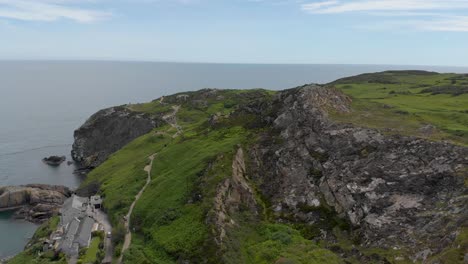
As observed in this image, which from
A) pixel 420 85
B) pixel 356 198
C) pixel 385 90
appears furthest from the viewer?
pixel 420 85

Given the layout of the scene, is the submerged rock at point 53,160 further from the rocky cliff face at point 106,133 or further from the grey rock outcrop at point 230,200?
the grey rock outcrop at point 230,200

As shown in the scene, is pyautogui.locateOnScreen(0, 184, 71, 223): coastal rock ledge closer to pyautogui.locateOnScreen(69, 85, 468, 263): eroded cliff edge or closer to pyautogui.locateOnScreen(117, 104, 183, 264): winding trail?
pyautogui.locateOnScreen(117, 104, 183, 264): winding trail

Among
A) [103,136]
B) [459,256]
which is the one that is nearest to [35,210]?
[103,136]

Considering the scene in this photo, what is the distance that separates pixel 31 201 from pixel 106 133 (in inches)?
1816

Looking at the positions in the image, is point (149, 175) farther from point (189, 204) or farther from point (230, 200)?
point (230, 200)

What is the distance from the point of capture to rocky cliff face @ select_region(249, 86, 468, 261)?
39.9 metres

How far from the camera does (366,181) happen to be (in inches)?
1874

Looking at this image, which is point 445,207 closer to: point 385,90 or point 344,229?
point 344,229

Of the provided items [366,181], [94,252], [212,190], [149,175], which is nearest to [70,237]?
[94,252]

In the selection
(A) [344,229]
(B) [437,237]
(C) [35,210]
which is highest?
(B) [437,237]

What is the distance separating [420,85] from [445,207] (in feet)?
259

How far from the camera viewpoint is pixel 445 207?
40.4 m

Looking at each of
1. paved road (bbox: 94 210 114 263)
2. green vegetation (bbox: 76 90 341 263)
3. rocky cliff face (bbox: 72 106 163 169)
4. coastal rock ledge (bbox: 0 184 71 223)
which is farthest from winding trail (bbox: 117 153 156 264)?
rocky cliff face (bbox: 72 106 163 169)

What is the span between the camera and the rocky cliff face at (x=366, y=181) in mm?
39938
